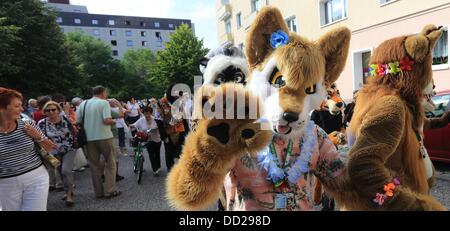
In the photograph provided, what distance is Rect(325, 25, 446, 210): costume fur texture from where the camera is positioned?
1458 millimetres

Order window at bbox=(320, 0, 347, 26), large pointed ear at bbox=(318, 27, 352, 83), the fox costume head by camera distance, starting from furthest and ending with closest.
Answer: window at bbox=(320, 0, 347, 26)
large pointed ear at bbox=(318, 27, 352, 83)
the fox costume head

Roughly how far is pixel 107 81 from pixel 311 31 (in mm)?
39981

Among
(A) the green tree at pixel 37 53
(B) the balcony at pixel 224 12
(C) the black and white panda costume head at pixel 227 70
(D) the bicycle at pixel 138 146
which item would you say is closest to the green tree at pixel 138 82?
(B) the balcony at pixel 224 12

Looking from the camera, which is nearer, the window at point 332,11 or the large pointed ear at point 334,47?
the large pointed ear at point 334,47

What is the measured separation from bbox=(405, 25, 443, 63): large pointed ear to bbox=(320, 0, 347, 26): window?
13.0 meters

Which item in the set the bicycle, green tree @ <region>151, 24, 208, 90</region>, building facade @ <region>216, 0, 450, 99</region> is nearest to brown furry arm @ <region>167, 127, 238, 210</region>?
the bicycle

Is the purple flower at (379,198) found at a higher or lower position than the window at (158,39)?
lower

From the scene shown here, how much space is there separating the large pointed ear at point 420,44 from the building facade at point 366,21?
6.27 metres

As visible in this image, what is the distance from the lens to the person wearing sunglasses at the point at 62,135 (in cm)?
502

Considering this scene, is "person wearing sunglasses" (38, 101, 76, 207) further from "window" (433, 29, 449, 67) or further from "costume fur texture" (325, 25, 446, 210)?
"window" (433, 29, 449, 67)

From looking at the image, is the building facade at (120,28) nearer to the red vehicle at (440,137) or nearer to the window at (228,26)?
the window at (228,26)

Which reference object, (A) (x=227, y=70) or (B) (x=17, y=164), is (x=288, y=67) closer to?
(A) (x=227, y=70)

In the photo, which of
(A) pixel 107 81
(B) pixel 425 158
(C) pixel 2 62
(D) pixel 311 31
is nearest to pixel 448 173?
(B) pixel 425 158

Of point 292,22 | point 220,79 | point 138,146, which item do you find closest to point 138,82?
point 292,22
